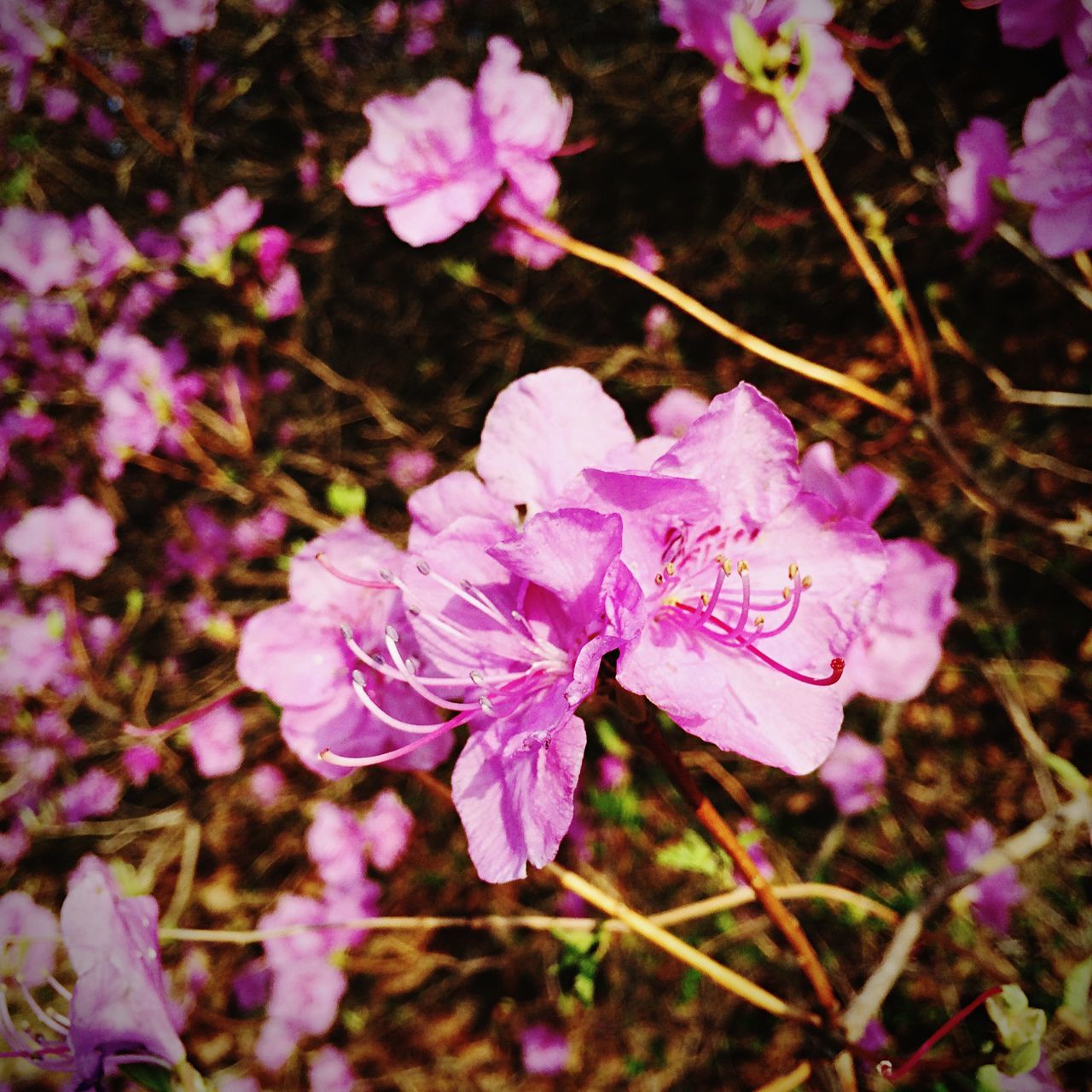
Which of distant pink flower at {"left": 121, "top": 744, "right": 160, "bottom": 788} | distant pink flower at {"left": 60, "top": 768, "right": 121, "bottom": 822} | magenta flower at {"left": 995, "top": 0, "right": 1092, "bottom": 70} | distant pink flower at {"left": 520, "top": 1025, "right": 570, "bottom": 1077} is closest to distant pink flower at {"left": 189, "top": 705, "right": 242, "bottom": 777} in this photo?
distant pink flower at {"left": 121, "top": 744, "right": 160, "bottom": 788}

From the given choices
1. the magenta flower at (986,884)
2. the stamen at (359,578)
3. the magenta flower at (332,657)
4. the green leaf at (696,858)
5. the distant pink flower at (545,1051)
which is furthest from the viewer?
the distant pink flower at (545,1051)

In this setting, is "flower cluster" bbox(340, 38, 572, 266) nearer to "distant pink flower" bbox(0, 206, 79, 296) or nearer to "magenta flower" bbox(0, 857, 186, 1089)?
"magenta flower" bbox(0, 857, 186, 1089)

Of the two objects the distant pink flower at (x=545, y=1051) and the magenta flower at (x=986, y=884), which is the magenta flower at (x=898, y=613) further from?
the distant pink flower at (x=545, y=1051)

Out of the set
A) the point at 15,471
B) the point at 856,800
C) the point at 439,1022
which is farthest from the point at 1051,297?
the point at 15,471

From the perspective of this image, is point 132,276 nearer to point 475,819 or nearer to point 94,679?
point 94,679

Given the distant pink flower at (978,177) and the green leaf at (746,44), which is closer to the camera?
the green leaf at (746,44)

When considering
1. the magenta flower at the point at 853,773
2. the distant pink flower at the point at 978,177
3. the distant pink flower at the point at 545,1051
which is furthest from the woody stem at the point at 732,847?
the distant pink flower at the point at 545,1051

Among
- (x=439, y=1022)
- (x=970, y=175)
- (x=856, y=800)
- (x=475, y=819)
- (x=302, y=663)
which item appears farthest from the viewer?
(x=439, y=1022)
